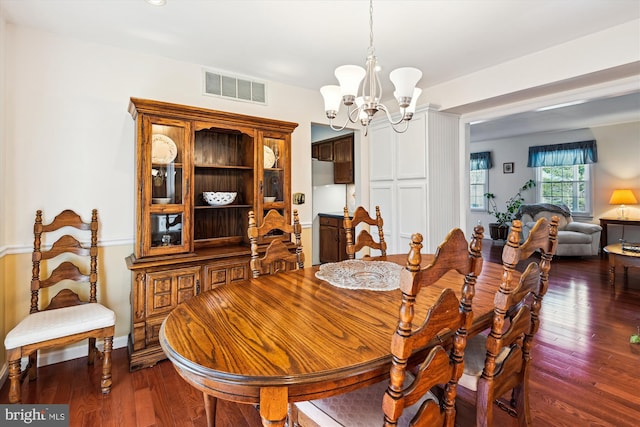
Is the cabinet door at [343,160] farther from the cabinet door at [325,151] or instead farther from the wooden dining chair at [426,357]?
the wooden dining chair at [426,357]

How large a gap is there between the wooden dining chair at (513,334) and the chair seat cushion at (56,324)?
2.23 m

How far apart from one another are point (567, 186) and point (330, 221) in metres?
5.74

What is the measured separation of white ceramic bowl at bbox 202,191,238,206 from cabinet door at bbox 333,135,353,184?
2.13 metres

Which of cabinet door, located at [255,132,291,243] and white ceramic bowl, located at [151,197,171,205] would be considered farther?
cabinet door, located at [255,132,291,243]

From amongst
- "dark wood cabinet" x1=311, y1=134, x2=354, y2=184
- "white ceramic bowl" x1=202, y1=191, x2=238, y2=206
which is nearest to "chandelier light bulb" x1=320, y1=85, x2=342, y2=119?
"white ceramic bowl" x1=202, y1=191, x2=238, y2=206

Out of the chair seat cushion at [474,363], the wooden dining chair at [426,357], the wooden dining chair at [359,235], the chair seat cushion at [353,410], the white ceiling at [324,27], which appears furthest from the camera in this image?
the wooden dining chair at [359,235]

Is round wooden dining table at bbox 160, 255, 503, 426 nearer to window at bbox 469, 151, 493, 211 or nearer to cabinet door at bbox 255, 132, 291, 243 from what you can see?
cabinet door at bbox 255, 132, 291, 243

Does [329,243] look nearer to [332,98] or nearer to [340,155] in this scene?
[340,155]

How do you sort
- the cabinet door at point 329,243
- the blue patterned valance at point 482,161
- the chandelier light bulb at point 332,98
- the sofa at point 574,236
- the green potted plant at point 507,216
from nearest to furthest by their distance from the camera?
the chandelier light bulb at point 332,98 → the cabinet door at point 329,243 → the sofa at point 574,236 → the green potted plant at point 507,216 → the blue patterned valance at point 482,161

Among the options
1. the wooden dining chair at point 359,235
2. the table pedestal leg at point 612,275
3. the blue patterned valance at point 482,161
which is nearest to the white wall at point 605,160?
the blue patterned valance at point 482,161

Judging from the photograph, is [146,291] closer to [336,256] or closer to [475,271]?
[475,271]

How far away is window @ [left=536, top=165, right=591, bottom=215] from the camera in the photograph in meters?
6.77

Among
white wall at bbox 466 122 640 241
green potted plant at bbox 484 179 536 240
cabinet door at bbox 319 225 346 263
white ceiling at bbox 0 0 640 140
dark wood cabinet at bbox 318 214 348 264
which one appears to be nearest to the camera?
white ceiling at bbox 0 0 640 140

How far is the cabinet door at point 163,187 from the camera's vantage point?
95.3 inches
